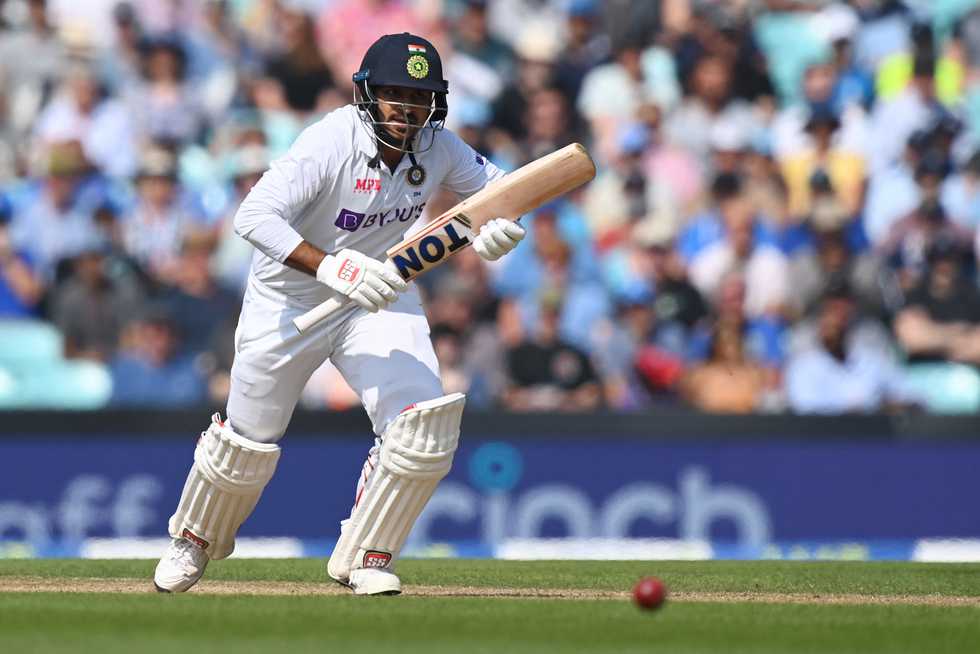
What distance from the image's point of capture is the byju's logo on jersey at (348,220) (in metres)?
5.80

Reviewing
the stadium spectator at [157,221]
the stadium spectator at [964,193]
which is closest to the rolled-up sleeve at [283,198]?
the stadium spectator at [157,221]

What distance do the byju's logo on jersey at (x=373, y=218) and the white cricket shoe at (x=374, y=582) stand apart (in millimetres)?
1106

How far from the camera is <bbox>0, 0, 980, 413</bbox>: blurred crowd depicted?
9.73m

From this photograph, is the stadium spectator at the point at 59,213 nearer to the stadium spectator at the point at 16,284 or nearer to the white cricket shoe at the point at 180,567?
the stadium spectator at the point at 16,284

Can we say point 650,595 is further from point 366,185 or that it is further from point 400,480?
point 366,185

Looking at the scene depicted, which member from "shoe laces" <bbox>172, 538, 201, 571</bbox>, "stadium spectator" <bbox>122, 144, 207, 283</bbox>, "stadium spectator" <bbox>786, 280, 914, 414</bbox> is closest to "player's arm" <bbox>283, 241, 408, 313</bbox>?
"shoe laces" <bbox>172, 538, 201, 571</bbox>

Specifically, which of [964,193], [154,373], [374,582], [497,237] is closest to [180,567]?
[374,582]

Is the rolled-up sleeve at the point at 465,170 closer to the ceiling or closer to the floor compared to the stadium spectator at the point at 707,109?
closer to the floor

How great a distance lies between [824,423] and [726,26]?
3788 millimetres

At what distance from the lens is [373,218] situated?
5852 millimetres

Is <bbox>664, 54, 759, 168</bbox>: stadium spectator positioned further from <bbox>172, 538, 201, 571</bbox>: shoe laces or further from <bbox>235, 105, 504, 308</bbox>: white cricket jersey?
<bbox>172, 538, 201, 571</bbox>: shoe laces

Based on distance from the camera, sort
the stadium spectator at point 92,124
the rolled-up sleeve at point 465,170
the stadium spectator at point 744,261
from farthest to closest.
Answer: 1. the stadium spectator at point 92,124
2. the stadium spectator at point 744,261
3. the rolled-up sleeve at point 465,170

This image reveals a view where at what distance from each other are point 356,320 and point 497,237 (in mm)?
541

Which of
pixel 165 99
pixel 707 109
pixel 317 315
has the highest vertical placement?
pixel 165 99
